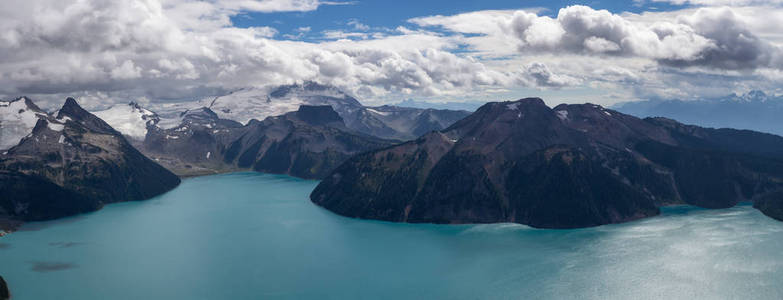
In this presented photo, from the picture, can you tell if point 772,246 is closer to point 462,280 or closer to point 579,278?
point 579,278

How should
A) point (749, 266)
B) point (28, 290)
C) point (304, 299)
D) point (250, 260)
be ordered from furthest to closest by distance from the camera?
point (250, 260), point (749, 266), point (28, 290), point (304, 299)

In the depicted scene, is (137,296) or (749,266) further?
(749,266)

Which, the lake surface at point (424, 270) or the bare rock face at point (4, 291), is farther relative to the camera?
the lake surface at point (424, 270)

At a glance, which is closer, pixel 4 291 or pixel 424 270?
pixel 4 291

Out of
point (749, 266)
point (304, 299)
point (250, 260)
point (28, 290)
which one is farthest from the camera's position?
point (250, 260)

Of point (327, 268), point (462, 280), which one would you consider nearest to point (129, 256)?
point (327, 268)

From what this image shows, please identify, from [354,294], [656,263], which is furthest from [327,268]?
[656,263]

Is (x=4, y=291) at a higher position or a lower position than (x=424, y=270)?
higher

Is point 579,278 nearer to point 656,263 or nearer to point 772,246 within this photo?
point 656,263

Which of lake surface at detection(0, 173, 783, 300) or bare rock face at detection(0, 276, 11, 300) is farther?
lake surface at detection(0, 173, 783, 300)
